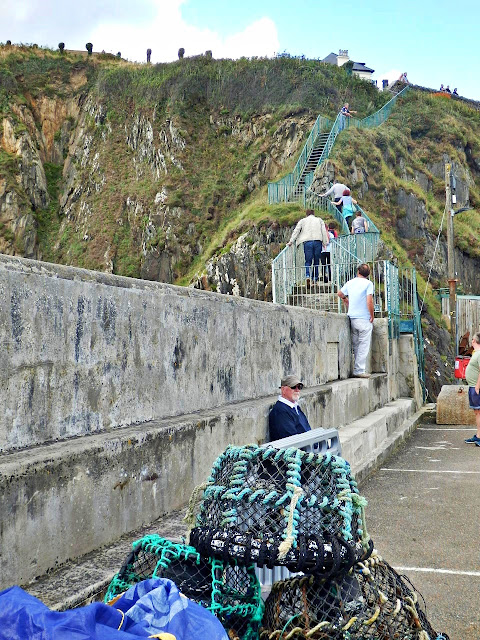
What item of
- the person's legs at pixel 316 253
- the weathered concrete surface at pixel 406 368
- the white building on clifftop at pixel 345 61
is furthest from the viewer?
the white building on clifftop at pixel 345 61

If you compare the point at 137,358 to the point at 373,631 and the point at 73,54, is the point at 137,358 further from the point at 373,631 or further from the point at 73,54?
the point at 73,54

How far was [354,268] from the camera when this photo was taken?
1274 centimetres

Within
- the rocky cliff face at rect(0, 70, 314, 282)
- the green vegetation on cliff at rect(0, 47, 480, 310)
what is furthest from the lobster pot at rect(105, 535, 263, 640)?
the rocky cliff face at rect(0, 70, 314, 282)

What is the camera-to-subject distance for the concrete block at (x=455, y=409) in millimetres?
12133

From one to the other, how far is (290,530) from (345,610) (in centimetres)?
36

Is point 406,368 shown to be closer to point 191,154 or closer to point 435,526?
point 435,526

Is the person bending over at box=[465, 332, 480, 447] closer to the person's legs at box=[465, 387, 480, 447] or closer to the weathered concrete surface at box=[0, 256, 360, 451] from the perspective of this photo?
the person's legs at box=[465, 387, 480, 447]

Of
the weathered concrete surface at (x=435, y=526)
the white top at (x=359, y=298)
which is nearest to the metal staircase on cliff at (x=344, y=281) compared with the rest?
the white top at (x=359, y=298)

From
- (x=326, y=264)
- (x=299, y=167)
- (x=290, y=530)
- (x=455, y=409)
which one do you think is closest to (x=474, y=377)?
(x=455, y=409)

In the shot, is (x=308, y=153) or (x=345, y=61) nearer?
(x=308, y=153)

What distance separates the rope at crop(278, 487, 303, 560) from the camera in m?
2.25

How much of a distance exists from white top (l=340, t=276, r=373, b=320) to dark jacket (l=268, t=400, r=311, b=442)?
4599 mm

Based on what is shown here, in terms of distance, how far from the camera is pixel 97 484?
320cm

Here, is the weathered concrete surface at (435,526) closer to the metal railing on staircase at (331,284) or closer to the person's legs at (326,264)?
the metal railing on staircase at (331,284)
